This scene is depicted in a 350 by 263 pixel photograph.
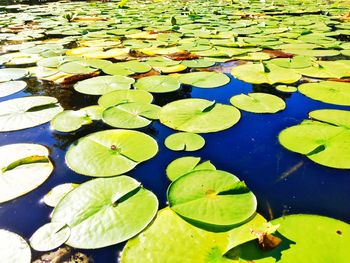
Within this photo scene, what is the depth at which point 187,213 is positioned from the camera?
1.14 metres

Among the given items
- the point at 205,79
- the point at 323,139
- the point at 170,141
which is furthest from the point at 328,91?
the point at 170,141

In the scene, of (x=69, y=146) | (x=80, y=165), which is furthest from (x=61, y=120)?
(x=80, y=165)

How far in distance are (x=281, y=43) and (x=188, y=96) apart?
2220mm

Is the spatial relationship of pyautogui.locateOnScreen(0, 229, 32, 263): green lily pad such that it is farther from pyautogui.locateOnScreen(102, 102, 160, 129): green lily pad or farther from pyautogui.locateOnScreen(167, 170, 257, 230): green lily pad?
pyautogui.locateOnScreen(102, 102, 160, 129): green lily pad

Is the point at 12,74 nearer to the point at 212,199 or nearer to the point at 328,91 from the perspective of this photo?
the point at 212,199

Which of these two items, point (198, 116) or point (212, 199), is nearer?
point (212, 199)

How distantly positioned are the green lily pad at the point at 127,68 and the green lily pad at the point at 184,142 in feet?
4.40

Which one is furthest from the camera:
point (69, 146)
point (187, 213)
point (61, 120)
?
point (61, 120)

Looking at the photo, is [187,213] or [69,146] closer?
[187,213]

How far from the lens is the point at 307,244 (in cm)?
100

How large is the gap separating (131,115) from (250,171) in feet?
2.94

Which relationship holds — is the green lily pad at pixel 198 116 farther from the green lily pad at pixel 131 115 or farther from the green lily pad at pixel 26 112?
the green lily pad at pixel 26 112

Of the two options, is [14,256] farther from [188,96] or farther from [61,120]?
[188,96]

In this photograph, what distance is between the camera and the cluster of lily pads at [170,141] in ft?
3.42
